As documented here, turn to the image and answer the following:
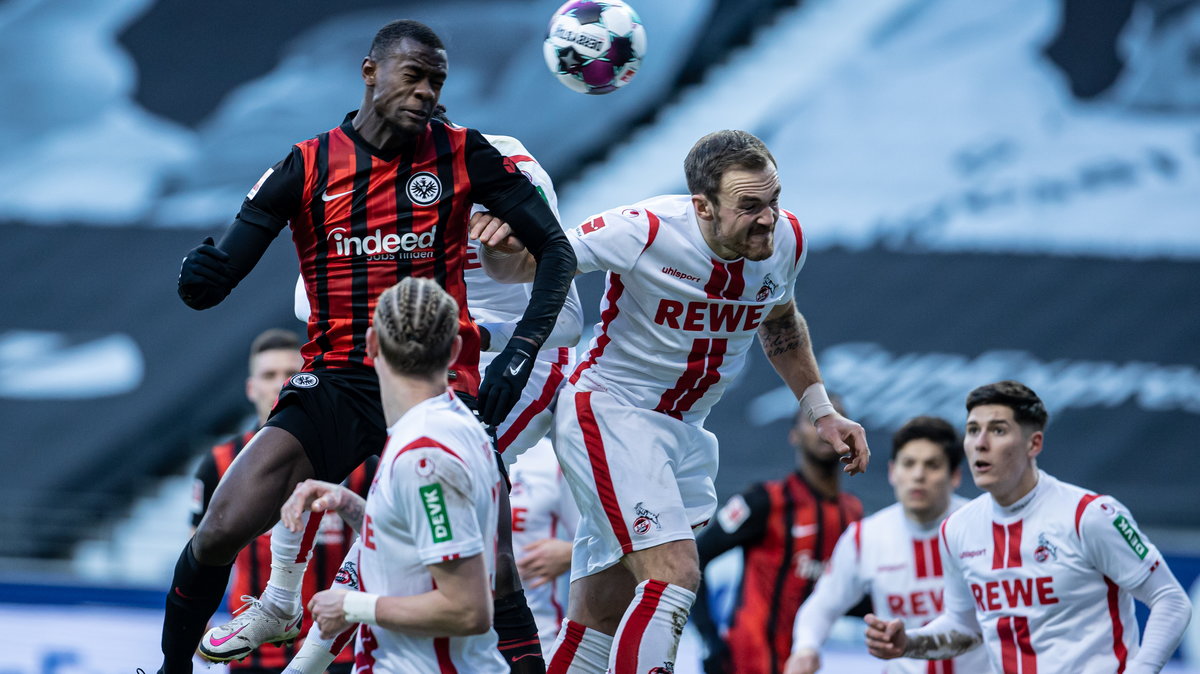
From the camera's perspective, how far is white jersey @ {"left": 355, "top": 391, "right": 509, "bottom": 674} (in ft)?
12.0

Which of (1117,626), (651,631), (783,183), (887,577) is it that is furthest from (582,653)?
(783,183)

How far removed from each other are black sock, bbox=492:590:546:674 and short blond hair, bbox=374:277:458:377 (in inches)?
55.3

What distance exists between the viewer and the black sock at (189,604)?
190 inches

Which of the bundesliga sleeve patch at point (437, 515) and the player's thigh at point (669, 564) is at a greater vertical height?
Answer: the player's thigh at point (669, 564)

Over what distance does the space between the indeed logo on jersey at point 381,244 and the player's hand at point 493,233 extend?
0.21 m

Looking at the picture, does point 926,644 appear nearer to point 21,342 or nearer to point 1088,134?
point 1088,134

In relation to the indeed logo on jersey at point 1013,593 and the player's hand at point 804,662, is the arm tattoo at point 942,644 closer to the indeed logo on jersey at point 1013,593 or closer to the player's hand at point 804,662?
the indeed logo on jersey at point 1013,593

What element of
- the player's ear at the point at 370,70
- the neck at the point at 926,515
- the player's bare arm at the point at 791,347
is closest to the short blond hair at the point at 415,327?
the player's ear at the point at 370,70

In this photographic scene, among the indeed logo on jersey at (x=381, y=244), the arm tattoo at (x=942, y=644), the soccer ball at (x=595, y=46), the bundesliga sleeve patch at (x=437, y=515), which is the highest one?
the soccer ball at (x=595, y=46)

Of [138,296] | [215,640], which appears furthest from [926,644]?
[138,296]

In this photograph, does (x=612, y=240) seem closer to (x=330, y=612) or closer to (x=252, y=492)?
(x=252, y=492)

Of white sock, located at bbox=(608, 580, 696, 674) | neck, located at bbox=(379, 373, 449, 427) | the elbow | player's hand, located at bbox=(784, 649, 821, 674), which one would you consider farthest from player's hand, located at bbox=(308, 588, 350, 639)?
player's hand, located at bbox=(784, 649, 821, 674)

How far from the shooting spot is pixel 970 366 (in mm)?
12531

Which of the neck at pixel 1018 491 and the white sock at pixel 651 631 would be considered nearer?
the white sock at pixel 651 631
